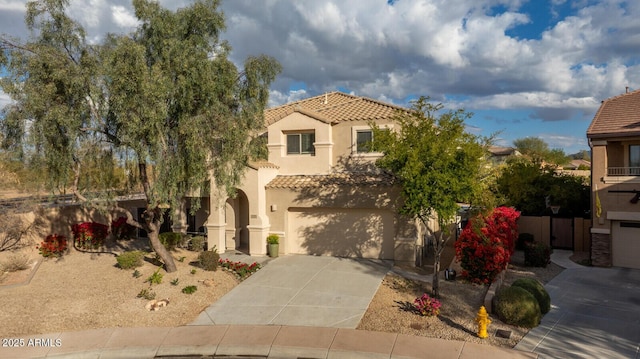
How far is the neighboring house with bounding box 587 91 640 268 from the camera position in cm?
1728

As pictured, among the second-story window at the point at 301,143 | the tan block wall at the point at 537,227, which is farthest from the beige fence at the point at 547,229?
the second-story window at the point at 301,143

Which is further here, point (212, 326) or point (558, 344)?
point (212, 326)

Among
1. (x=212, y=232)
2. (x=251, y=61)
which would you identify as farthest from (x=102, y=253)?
(x=251, y=61)

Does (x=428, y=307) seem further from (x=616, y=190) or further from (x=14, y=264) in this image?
(x=14, y=264)

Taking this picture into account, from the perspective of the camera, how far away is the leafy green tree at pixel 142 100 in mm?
12562

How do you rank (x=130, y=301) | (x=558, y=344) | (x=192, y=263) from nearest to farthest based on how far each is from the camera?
1. (x=558, y=344)
2. (x=130, y=301)
3. (x=192, y=263)

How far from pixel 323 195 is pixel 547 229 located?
12.3m

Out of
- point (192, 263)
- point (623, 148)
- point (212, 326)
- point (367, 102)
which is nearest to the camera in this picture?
point (212, 326)

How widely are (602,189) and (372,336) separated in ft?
45.3

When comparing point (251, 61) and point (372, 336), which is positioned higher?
point (251, 61)

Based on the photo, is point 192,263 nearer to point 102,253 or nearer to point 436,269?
point 102,253

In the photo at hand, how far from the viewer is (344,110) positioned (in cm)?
2014

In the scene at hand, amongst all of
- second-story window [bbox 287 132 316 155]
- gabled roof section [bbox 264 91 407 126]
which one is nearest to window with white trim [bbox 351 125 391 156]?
gabled roof section [bbox 264 91 407 126]

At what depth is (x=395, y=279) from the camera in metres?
14.9
